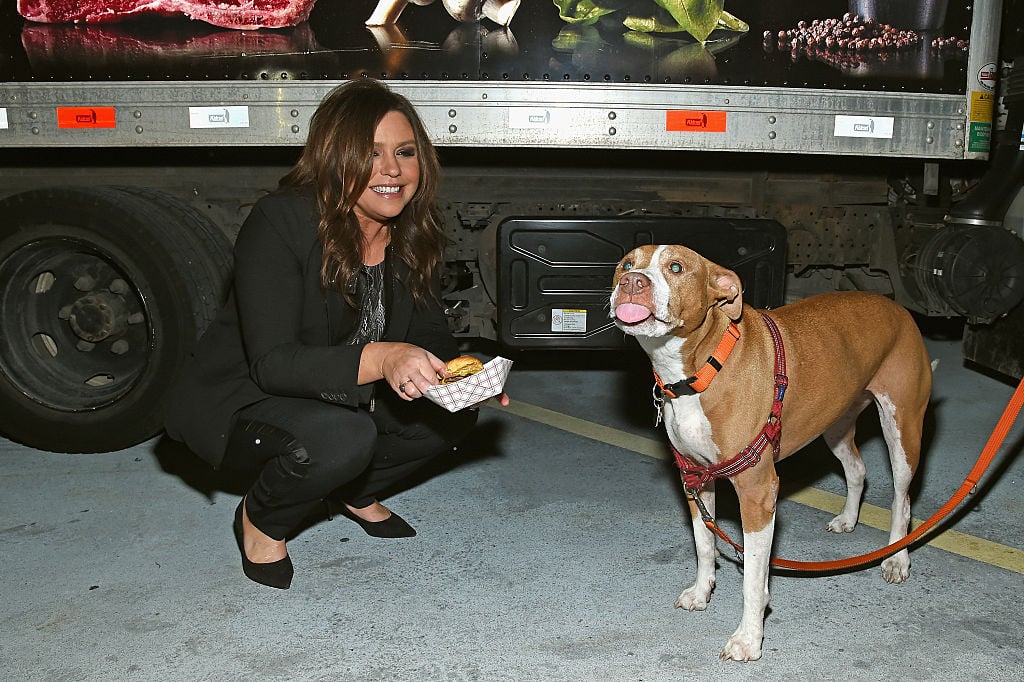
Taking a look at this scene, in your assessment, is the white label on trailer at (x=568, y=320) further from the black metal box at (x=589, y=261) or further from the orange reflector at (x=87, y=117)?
the orange reflector at (x=87, y=117)

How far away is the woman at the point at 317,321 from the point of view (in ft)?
9.09

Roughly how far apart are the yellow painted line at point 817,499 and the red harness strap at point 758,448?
105 cm

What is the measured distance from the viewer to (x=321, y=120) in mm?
2848

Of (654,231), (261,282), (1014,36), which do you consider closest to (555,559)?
(261,282)

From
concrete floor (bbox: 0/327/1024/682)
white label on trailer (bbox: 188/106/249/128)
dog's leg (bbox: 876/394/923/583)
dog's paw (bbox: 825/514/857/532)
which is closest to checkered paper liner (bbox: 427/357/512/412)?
concrete floor (bbox: 0/327/1024/682)

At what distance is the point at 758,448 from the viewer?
2.46m

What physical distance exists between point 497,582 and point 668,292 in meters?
1.24

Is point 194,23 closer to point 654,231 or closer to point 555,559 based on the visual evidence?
point 654,231

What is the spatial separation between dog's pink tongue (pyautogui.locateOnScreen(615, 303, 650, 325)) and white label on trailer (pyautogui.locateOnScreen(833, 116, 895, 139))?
6.36ft

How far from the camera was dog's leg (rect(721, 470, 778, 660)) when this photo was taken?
2.47 metres

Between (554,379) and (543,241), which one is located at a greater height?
(543,241)

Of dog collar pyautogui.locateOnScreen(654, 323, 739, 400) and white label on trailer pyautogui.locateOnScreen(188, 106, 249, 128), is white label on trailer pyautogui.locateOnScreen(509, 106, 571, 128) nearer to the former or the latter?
white label on trailer pyautogui.locateOnScreen(188, 106, 249, 128)

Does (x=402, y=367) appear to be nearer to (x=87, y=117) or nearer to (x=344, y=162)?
(x=344, y=162)

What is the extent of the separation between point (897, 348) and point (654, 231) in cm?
138
